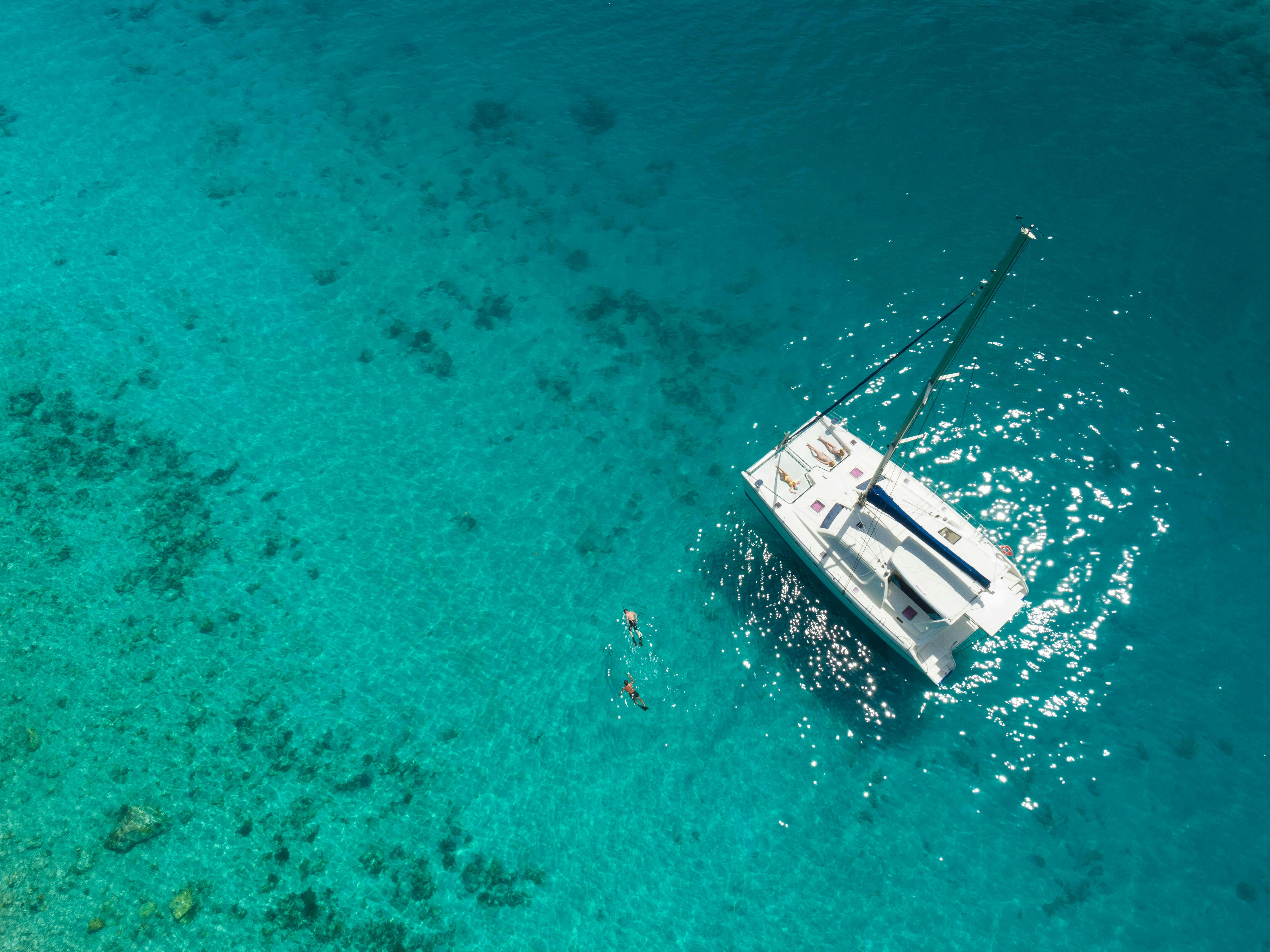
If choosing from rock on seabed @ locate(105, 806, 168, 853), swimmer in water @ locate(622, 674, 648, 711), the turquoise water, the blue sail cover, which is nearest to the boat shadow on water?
the turquoise water

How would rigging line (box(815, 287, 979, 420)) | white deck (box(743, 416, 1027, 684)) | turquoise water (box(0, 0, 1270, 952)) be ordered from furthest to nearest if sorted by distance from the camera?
rigging line (box(815, 287, 979, 420))
white deck (box(743, 416, 1027, 684))
turquoise water (box(0, 0, 1270, 952))

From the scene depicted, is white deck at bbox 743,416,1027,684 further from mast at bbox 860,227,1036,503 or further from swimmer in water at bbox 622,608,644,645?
swimmer in water at bbox 622,608,644,645

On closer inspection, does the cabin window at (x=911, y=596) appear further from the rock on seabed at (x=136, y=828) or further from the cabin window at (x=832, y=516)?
the rock on seabed at (x=136, y=828)

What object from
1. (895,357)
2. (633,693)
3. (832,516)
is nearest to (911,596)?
(832,516)

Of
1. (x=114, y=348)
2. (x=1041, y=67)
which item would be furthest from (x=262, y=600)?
(x=1041, y=67)

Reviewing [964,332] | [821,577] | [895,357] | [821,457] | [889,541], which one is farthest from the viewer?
[895,357]

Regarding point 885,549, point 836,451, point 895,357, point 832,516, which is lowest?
point 885,549

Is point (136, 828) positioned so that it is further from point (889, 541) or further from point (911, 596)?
point (889, 541)
